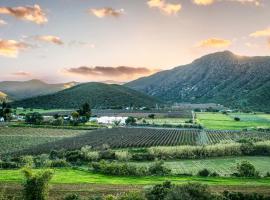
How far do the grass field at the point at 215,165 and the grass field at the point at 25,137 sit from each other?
34976 millimetres

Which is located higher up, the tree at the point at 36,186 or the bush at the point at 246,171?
the tree at the point at 36,186

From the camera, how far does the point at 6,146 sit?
302ft

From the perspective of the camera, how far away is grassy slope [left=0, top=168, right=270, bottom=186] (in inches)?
2111

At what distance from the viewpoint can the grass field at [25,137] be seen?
3646 inches

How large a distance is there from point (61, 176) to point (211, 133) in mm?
72748

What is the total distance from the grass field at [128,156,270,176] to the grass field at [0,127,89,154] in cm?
3498

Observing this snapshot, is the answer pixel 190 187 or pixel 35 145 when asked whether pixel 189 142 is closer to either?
pixel 35 145

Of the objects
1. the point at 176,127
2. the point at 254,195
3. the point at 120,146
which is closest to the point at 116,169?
the point at 254,195

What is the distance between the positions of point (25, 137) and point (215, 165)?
190 ft

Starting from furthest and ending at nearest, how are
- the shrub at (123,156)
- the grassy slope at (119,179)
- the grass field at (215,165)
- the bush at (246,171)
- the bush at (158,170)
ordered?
the shrub at (123,156), the grass field at (215,165), the bush at (158,170), the bush at (246,171), the grassy slope at (119,179)

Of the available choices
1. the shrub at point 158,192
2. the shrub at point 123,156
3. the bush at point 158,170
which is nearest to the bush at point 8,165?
the shrub at point 123,156

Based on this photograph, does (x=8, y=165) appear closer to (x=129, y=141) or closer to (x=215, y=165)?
(x=215, y=165)

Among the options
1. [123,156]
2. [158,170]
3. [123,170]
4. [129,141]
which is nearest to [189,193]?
[123,170]

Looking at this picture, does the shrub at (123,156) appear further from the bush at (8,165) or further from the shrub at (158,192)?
the shrub at (158,192)
